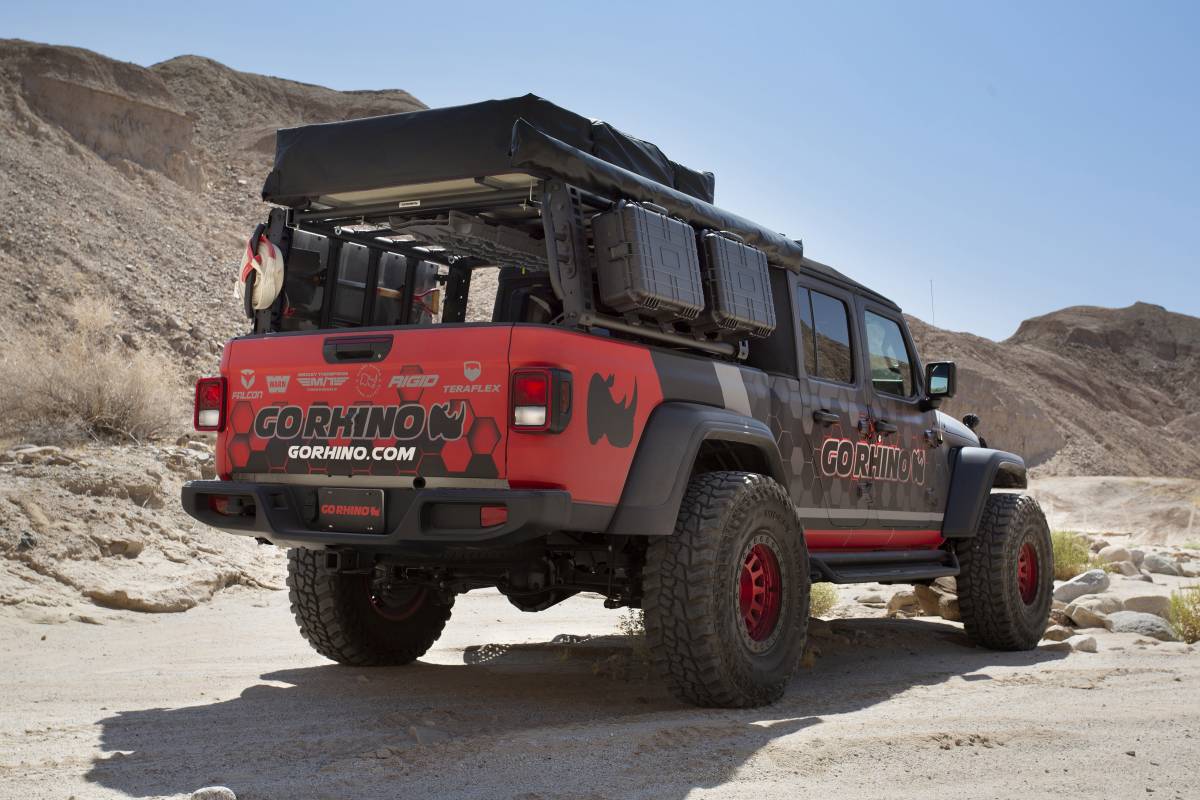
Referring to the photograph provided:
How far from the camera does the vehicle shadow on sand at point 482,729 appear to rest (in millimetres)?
3826

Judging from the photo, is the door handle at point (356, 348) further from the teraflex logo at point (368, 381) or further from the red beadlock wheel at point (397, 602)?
the red beadlock wheel at point (397, 602)

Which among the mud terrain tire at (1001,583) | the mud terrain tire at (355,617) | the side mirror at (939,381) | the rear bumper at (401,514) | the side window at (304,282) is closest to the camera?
the rear bumper at (401,514)

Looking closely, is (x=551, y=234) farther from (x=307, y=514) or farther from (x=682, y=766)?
(x=682, y=766)

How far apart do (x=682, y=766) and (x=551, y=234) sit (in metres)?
2.14

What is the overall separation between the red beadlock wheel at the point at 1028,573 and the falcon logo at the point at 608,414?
172 inches

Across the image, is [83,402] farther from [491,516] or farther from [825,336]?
[491,516]

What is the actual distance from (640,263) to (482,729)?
2038mm

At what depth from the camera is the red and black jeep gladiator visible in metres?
4.64

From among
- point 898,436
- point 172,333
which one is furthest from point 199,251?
point 898,436

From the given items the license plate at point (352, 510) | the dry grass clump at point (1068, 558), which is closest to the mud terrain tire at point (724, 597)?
the license plate at point (352, 510)

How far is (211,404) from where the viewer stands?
5.36 meters

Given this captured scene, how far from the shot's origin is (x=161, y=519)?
10.2 metres

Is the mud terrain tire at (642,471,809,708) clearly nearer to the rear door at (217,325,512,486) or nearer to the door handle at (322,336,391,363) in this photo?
the rear door at (217,325,512,486)

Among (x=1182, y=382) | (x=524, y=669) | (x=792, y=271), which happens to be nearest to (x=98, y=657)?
(x=524, y=669)
